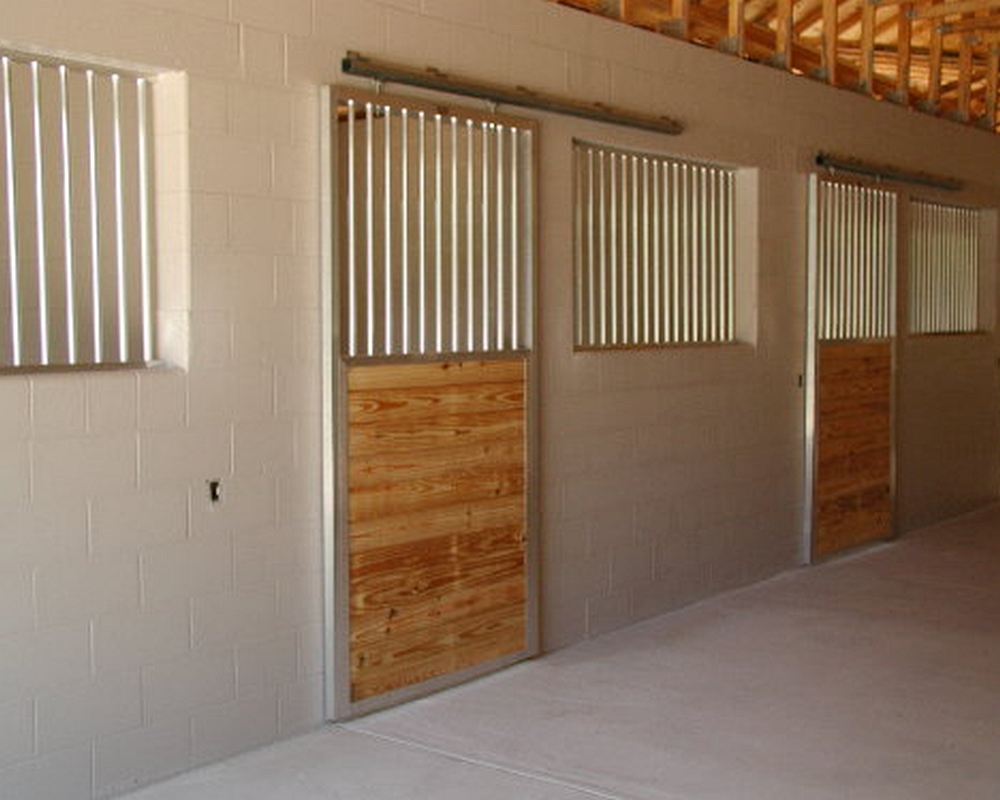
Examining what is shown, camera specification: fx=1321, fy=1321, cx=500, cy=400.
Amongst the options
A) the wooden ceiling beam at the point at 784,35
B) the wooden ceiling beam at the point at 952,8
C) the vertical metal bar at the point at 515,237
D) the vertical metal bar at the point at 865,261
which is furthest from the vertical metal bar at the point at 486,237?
the wooden ceiling beam at the point at 952,8

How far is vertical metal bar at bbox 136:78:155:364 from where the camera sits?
11.4ft

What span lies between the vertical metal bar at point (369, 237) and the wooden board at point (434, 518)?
0.13m

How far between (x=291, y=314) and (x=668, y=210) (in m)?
2.23

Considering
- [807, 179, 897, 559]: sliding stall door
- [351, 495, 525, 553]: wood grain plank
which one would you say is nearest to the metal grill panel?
[351, 495, 525, 553]: wood grain plank

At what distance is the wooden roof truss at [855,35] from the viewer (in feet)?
19.0

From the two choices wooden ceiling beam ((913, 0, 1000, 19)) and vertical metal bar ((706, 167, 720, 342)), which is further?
wooden ceiling beam ((913, 0, 1000, 19))

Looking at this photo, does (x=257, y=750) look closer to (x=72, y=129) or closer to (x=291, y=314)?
(x=291, y=314)

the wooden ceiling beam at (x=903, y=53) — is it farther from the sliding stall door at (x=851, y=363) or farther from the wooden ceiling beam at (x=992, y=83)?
the wooden ceiling beam at (x=992, y=83)

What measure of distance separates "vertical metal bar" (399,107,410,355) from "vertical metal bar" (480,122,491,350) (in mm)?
341

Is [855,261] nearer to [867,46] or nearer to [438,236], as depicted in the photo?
[867,46]

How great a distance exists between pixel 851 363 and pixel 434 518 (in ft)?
10.3

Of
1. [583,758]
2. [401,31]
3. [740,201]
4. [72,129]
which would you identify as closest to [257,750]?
[583,758]

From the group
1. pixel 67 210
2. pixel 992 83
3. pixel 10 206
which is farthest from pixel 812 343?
pixel 10 206

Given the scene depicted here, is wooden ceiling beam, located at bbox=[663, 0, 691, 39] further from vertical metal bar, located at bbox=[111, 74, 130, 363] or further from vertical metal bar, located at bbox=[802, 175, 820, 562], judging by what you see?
vertical metal bar, located at bbox=[111, 74, 130, 363]
